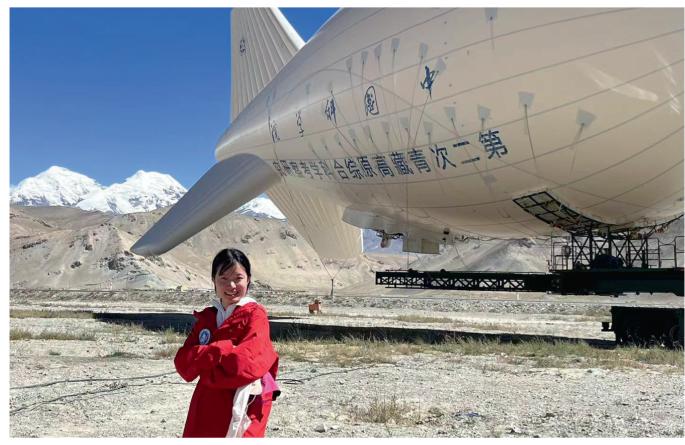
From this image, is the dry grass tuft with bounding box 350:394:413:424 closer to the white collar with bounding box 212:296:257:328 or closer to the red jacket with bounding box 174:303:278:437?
the red jacket with bounding box 174:303:278:437

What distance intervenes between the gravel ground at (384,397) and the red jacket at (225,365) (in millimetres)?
3199

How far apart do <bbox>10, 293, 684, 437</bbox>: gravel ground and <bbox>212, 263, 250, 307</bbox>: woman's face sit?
11.2 ft

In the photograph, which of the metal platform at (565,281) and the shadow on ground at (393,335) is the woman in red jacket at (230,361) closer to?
the shadow on ground at (393,335)

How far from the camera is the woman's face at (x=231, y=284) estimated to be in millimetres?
3705

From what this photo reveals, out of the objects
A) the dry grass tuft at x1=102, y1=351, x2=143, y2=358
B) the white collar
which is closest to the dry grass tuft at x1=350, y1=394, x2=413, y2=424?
the white collar

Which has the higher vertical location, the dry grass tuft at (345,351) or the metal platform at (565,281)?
the metal platform at (565,281)

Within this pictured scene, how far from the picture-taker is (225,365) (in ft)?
11.3

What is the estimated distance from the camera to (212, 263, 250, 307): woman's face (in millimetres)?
3705

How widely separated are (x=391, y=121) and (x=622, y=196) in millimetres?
5284

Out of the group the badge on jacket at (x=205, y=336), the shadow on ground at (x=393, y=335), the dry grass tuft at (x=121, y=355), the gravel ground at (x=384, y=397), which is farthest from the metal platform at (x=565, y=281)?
the badge on jacket at (x=205, y=336)

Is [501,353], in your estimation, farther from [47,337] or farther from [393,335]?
[47,337]

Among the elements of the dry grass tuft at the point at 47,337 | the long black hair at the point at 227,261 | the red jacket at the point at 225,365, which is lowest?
the dry grass tuft at the point at 47,337

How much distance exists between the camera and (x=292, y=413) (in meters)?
7.69

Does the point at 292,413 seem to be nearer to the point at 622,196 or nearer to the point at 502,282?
the point at 622,196
